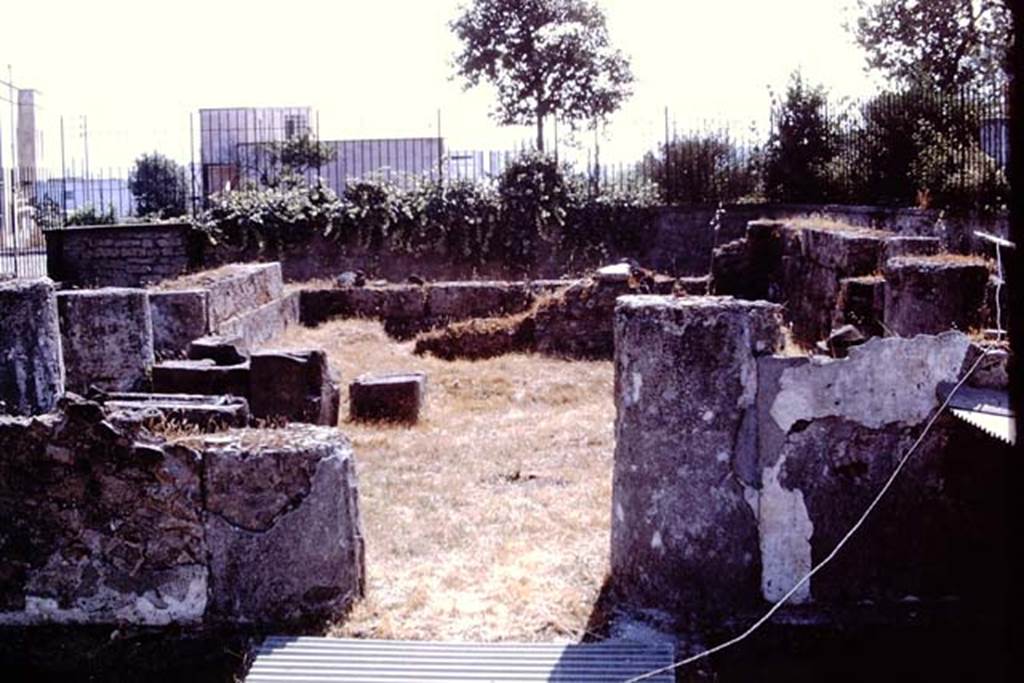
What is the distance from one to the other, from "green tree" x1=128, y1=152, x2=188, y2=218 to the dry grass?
38.4 feet

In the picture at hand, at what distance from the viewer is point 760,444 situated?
512 cm

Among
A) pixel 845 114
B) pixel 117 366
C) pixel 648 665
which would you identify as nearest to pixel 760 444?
pixel 648 665

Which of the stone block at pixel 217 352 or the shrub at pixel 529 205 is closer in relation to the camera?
the stone block at pixel 217 352

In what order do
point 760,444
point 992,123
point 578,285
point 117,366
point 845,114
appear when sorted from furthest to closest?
point 845,114 → point 992,123 → point 578,285 → point 117,366 → point 760,444

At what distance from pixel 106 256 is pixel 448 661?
14.3 metres

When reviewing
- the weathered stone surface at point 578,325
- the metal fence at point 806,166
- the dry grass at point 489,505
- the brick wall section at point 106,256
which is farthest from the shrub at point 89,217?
the dry grass at point 489,505

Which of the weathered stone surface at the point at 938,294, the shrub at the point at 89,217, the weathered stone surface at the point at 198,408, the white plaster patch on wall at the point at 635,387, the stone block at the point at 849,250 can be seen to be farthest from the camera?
the shrub at the point at 89,217

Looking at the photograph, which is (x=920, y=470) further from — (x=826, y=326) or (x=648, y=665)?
(x=826, y=326)

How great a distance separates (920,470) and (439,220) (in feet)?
52.0

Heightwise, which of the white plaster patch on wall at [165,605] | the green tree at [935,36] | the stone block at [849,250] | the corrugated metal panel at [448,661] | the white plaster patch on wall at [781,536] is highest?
the green tree at [935,36]

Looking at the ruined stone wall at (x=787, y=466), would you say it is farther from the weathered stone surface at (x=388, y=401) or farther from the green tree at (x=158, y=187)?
the green tree at (x=158, y=187)

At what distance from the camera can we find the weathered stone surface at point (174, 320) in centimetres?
1159

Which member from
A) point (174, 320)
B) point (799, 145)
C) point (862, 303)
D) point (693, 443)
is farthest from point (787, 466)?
point (799, 145)

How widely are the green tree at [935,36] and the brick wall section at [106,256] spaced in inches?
627
